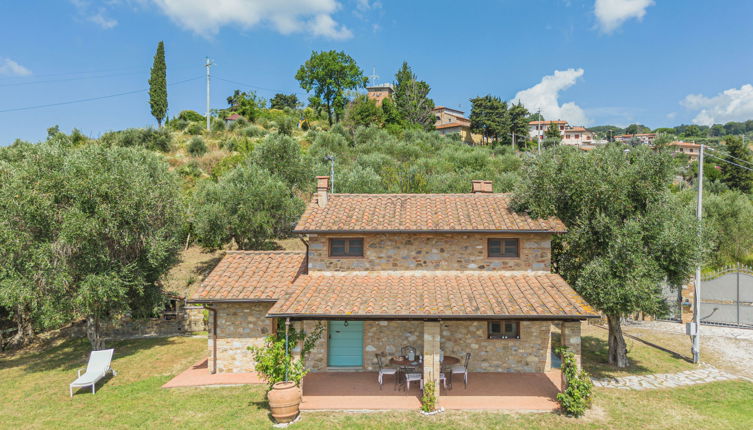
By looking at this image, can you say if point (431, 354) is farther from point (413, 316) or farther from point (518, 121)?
point (518, 121)

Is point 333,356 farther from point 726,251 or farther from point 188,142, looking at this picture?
point 188,142

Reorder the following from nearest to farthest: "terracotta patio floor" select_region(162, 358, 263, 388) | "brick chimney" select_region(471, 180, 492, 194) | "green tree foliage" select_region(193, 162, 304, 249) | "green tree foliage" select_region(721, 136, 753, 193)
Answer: "terracotta patio floor" select_region(162, 358, 263, 388) < "brick chimney" select_region(471, 180, 492, 194) < "green tree foliage" select_region(193, 162, 304, 249) < "green tree foliage" select_region(721, 136, 753, 193)

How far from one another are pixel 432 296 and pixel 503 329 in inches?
147

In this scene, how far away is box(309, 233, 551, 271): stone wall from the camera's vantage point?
44.5ft

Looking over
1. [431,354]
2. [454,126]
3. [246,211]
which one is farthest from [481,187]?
[454,126]

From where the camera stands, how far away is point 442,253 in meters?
13.7

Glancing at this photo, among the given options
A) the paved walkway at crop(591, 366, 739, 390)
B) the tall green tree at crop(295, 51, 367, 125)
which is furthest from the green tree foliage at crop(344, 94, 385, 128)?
the paved walkway at crop(591, 366, 739, 390)

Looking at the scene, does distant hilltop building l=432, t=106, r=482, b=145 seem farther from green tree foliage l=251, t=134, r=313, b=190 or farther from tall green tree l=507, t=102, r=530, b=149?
green tree foliage l=251, t=134, r=313, b=190

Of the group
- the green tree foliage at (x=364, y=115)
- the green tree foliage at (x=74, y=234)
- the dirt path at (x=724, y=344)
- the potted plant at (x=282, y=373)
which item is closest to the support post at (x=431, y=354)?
the potted plant at (x=282, y=373)

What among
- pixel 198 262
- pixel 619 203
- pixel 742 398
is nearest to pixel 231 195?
pixel 198 262

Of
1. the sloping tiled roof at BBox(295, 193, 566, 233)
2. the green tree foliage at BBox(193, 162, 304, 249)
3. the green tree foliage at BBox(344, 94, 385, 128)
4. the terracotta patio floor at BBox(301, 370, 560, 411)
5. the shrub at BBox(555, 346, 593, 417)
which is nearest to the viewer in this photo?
the shrub at BBox(555, 346, 593, 417)

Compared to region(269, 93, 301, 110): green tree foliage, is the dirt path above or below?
below

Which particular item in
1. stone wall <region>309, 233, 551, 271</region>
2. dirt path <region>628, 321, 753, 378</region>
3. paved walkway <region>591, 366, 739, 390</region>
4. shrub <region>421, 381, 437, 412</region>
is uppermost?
stone wall <region>309, 233, 551, 271</region>

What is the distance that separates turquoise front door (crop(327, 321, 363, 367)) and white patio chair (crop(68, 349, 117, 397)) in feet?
25.3
